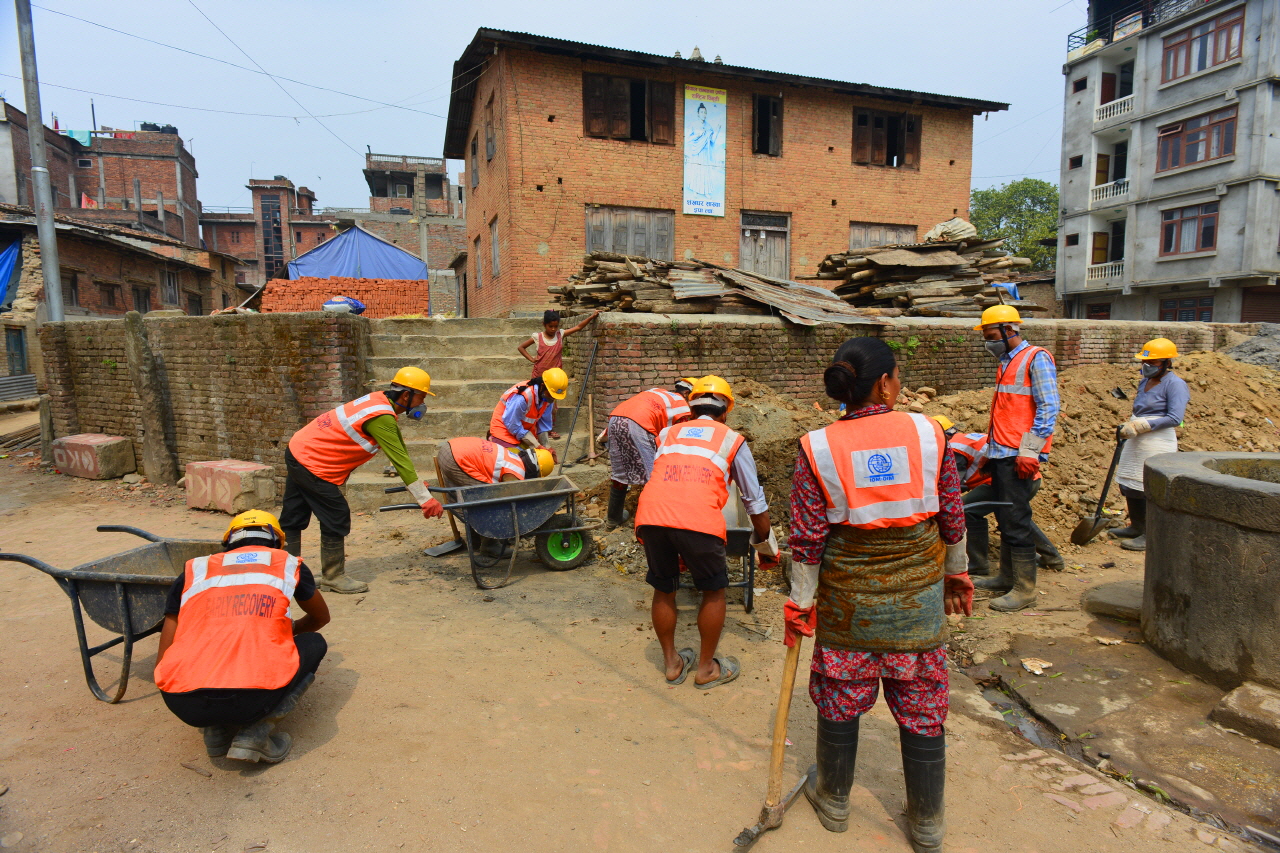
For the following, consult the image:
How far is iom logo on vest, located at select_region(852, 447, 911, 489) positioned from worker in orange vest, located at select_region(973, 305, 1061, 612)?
9.21 feet

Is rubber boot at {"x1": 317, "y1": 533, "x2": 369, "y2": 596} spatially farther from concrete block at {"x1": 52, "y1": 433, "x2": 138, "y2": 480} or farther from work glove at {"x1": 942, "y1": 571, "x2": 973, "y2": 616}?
concrete block at {"x1": 52, "y1": 433, "x2": 138, "y2": 480}

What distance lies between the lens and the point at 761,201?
1529 centimetres

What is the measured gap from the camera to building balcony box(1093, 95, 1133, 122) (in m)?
24.3

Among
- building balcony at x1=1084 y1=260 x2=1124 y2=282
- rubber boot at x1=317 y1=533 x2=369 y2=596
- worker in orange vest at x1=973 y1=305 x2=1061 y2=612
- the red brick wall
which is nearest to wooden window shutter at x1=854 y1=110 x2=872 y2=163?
the red brick wall

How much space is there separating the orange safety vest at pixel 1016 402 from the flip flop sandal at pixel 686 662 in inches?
104

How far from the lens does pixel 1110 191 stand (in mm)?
25016

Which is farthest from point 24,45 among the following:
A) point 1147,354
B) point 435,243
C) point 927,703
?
point 435,243

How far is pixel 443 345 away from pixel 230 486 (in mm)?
3023

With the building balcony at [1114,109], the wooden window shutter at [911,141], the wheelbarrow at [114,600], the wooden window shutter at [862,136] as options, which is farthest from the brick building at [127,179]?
the building balcony at [1114,109]

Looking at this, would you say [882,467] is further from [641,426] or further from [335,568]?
[335,568]

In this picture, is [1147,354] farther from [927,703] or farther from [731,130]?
[731,130]

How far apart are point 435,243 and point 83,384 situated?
21.1 metres

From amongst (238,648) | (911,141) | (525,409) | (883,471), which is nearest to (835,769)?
(883,471)

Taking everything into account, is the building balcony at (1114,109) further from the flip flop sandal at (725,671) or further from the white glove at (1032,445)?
the flip flop sandal at (725,671)
